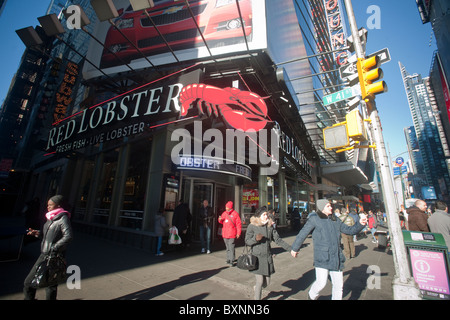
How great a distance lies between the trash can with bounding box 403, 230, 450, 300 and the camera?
3.57 meters

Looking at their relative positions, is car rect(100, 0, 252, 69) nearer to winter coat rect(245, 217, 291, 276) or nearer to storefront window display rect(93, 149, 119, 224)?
storefront window display rect(93, 149, 119, 224)

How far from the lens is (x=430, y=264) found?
3732mm

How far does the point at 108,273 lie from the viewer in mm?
4805

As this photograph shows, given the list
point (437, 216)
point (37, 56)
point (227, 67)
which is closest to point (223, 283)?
point (437, 216)

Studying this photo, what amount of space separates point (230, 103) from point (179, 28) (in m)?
6.42

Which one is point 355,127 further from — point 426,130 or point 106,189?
point 426,130

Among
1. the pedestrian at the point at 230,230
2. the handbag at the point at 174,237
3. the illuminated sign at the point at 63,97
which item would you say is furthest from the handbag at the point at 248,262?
the illuminated sign at the point at 63,97

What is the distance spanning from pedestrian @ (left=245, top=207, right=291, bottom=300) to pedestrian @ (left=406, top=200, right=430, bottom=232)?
195 inches

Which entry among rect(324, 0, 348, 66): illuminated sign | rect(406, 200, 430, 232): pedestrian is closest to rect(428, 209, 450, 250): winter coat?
rect(406, 200, 430, 232): pedestrian

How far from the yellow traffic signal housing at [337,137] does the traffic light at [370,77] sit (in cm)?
79

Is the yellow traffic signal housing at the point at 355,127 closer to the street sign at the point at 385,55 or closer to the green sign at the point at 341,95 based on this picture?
the green sign at the point at 341,95

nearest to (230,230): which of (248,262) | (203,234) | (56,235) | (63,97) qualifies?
(203,234)

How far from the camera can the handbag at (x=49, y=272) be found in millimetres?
2664

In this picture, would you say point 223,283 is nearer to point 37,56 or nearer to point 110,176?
point 110,176
